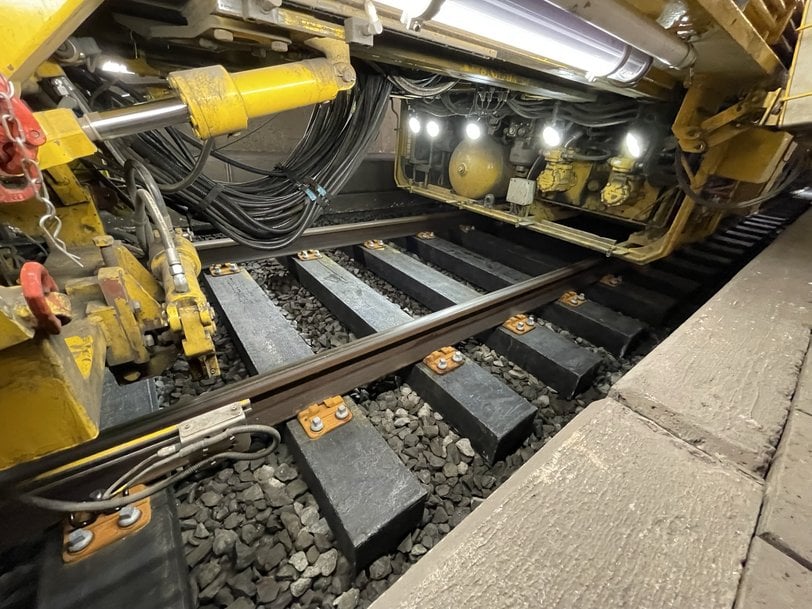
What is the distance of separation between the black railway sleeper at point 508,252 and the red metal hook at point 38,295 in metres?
3.25

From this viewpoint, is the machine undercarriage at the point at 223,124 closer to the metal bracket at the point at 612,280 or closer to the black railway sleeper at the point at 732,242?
the metal bracket at the point at 612,280

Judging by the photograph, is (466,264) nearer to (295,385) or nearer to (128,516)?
(295,385)

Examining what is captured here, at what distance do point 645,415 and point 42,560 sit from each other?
197 centimetres

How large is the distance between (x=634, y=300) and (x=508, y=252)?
1212 mm

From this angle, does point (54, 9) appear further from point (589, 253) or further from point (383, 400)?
point (589, 253)

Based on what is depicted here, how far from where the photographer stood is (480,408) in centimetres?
169

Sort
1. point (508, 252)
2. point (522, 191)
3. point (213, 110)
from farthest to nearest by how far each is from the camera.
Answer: point (508, 252), point (522, 191), point (213, 110)

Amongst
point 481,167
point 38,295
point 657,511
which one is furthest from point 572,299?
point 38,295

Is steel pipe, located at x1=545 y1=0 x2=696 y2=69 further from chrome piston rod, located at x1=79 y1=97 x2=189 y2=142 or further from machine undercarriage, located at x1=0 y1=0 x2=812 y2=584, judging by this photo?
chrome piston rod, located at x1=79 y1=97 x2=189 y2=142

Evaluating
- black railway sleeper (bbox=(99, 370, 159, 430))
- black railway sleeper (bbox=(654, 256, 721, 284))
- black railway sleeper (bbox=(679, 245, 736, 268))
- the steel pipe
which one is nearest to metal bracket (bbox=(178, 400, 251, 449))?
black railway sleeper (bbox=(99, 370, 159, 430))

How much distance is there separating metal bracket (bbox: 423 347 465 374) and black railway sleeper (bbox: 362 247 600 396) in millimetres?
497

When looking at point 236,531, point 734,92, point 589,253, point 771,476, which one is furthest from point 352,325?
point 734,92

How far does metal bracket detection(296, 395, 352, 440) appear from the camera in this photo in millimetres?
1538

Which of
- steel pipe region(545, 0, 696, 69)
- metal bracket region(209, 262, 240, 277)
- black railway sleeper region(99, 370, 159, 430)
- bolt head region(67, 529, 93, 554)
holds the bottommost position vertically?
bolt head region(67, 529, 93, 554)
